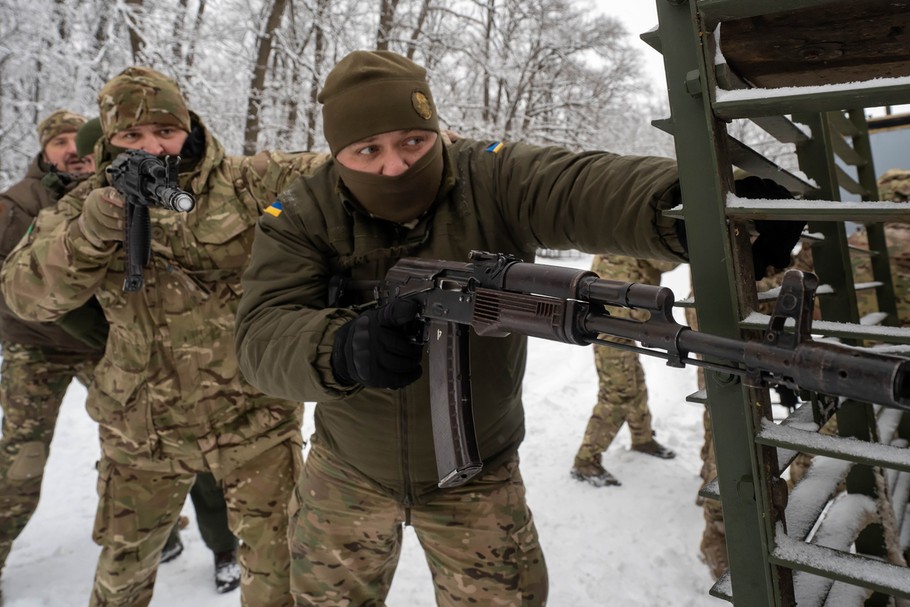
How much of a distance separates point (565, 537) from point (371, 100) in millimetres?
2756

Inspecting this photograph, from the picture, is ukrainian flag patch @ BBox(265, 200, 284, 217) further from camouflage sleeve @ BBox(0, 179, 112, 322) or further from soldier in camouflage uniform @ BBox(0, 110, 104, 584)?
soldier in camouflage uniform @ BBox(0, 110, 104, 584)

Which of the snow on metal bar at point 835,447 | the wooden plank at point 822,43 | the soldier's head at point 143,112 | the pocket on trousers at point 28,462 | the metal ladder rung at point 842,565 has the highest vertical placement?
the soldier's head at point 143,112

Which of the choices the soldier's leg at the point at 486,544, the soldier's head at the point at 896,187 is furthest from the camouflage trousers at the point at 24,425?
the soldier's head at the point at 896,187

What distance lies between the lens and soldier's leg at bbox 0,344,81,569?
10.2 ft

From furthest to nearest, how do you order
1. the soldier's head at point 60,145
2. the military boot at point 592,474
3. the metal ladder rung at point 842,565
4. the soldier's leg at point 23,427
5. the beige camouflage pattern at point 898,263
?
the military boot at point 592,474 → the soldier's head at point 60,145 → the soldier's leg at point 23,427 → the beige camouflage pattern at point 898,263 → the metal ladder rung at point 842,565

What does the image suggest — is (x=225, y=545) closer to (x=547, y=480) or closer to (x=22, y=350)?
(x=22, y=350)

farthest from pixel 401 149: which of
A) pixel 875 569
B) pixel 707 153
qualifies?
pixel 875 569

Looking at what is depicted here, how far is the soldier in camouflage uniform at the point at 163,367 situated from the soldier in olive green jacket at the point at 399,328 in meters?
0.61

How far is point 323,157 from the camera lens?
2.80 meters

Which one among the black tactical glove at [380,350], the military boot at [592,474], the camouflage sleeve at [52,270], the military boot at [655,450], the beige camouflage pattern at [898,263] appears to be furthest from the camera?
the military boot at [655,450]

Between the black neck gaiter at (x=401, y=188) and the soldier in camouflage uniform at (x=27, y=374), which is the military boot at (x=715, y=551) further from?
the soldier in camouflage uniform at (x=27, y=374)

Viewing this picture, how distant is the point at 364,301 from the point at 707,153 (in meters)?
1.13

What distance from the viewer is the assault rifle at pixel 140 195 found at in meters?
2.06

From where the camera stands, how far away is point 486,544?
5.85 ft
